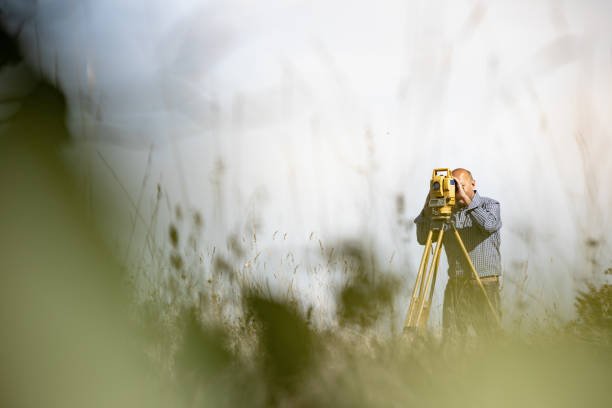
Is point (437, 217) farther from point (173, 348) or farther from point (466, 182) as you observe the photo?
point (173, 348)

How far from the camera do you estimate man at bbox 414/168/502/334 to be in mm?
2836

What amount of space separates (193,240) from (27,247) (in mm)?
1246

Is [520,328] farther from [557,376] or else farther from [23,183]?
[23,183]

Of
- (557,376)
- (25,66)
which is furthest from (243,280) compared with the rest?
(25,66)

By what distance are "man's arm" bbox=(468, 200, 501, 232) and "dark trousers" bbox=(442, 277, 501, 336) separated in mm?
356

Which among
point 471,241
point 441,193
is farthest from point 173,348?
point 471,241

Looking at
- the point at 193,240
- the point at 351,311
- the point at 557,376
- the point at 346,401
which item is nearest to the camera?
the point at 346,401

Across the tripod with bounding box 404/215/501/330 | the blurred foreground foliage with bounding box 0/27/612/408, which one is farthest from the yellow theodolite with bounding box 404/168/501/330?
the blurred foreground foliage with bounding box 0/27/612/408

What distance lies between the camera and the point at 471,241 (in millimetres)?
3164

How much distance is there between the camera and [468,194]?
2996 mm

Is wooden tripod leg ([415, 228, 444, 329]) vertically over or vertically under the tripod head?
under

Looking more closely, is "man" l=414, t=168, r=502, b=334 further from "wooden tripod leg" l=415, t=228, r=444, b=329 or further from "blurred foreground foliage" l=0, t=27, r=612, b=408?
"blurred foreground foliage" l=0, t=27, r=612, b=408

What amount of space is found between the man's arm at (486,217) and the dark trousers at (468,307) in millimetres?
356

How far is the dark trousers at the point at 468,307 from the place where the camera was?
196 centimetres
